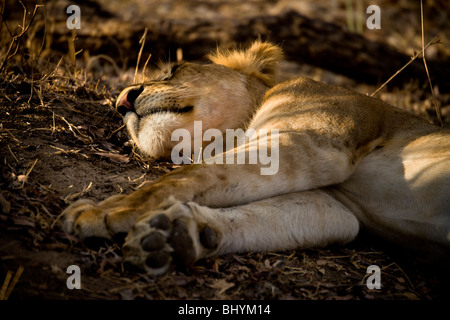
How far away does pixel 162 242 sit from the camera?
191 centimetres

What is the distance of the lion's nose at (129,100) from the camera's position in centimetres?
314

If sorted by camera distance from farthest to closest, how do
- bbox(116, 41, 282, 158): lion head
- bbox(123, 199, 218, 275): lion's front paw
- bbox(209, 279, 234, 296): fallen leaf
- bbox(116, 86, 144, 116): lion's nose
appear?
bbox(116, 86, 144, 116): lion's nose
bbox(116, 41, 282, 158): lion head
bbox(209, 279, 234, 296): fallen leaf
bbox(123, 199, 218, 275): lion's front paw

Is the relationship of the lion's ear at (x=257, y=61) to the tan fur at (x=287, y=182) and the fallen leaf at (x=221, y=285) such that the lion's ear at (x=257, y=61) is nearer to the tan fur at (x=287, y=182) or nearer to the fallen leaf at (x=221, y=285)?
the tan fur at (x=287, y=182)

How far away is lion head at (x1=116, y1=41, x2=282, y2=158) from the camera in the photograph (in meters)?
3.03

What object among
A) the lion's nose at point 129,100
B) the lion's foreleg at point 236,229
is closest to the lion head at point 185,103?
the lion's nose at point 129,100

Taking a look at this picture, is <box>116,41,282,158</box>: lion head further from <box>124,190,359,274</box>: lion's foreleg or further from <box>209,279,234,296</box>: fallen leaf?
<box>209,279,234,296</box>: fallen leaf

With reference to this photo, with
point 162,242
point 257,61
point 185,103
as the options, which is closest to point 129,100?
point 185,103

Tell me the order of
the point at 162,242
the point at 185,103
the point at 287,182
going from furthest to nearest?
1. the point at 185,103
2. the point at 287,182
3. the point at 162,242

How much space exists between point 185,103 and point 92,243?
126 centimetres

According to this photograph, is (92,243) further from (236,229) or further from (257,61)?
(257,61)

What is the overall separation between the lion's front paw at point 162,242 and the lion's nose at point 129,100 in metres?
Result: 1.32

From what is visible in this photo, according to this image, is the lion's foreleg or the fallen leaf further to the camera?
the fallen leaf

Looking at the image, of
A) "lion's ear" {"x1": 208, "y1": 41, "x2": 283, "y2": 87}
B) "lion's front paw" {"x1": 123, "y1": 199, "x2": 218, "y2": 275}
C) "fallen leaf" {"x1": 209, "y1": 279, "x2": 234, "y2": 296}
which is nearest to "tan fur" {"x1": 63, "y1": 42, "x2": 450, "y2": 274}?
"lion's front paw" {"x1": 123, "y1": 199, "x2": 218, "y2": 275}

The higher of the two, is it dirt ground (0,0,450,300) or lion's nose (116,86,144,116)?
lion's nose (116,86,144,116)
